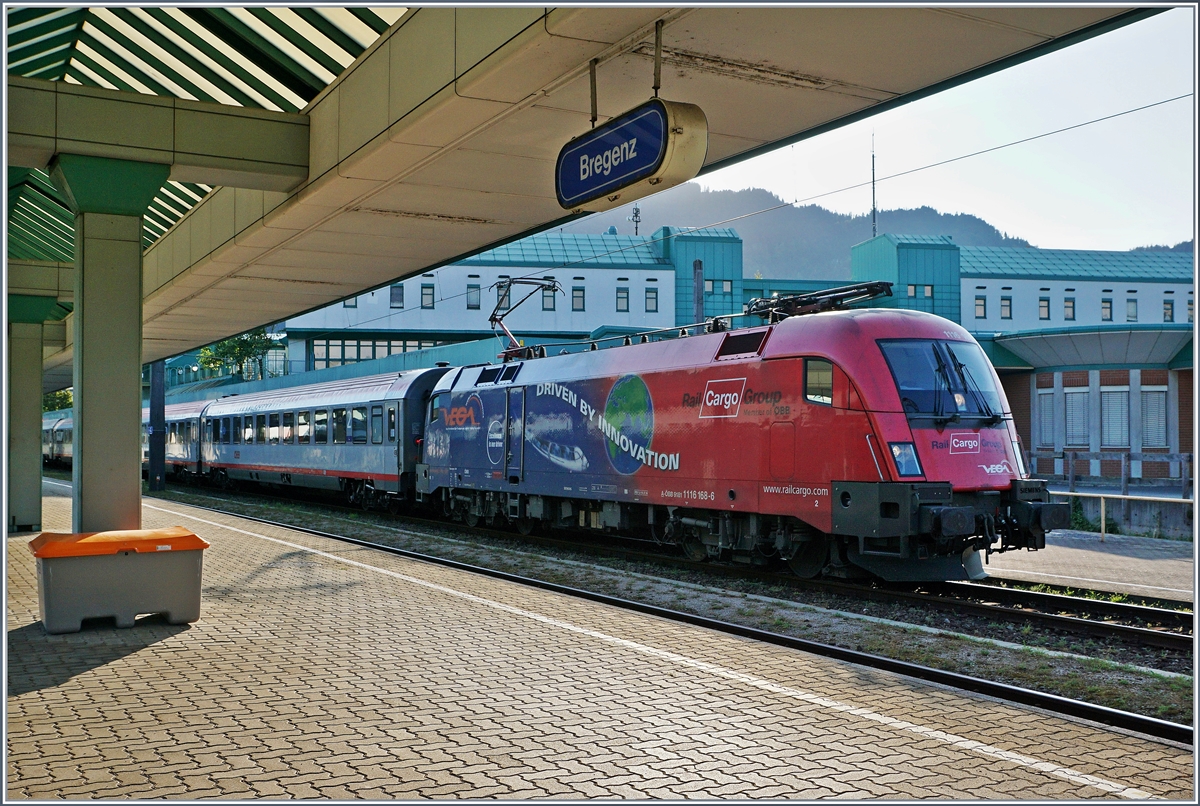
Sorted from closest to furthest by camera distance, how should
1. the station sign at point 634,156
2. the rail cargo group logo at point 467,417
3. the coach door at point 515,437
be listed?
the station sign at point 634,156
the coach door at point 515,437
the rail cargo group logo at point 467,417

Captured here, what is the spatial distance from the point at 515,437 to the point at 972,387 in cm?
833

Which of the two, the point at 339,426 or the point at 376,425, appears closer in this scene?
the point at 376,425

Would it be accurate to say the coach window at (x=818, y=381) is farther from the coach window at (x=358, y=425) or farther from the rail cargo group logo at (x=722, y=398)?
the coach window at (x=358, y=425)

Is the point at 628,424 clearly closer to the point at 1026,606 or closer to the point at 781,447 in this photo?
the point at 781,447

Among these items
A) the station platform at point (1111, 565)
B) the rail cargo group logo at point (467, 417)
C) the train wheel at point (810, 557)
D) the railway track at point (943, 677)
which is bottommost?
the station platform at point (1111, 565)

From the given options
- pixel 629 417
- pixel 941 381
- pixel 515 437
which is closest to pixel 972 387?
pixel 941 381

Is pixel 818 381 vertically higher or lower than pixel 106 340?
lower

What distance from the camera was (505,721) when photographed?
19.4 feet

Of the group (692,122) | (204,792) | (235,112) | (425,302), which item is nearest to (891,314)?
(692,122)

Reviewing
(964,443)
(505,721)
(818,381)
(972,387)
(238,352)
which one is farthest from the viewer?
(238,352)

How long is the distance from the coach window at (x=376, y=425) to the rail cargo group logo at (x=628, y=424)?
8786 millimetres

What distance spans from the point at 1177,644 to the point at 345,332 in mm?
50570

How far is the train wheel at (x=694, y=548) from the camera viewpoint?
1393cm

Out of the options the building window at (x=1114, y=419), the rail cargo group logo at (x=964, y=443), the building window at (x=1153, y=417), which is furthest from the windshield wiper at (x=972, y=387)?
the building window at (x=1153, y=417)
